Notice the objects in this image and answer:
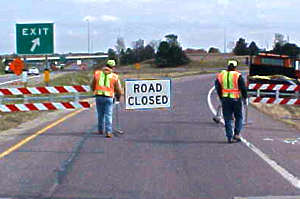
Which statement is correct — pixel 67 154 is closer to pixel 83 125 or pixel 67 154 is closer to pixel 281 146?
pixel 281 146

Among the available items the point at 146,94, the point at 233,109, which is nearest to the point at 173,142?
the point at 233,109

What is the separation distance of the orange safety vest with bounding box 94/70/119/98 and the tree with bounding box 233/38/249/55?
124 meters

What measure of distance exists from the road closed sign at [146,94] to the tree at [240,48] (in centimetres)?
12276

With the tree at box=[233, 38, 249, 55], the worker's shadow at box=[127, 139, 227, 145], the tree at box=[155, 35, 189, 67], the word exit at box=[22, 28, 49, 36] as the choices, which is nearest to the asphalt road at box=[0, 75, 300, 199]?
the worker's shadow at box=[127, 139, 227, 145]

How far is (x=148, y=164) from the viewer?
11.1 m

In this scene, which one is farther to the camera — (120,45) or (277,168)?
(120,45)

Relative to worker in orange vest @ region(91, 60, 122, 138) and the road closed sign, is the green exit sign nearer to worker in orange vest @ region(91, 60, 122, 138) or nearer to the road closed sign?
the road closed sign

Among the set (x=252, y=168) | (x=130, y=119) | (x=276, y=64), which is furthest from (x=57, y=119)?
(x=276, y=64)

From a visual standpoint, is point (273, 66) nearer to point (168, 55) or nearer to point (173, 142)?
point (173, 142)

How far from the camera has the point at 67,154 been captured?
12.3 m

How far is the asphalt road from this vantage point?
8906 mm

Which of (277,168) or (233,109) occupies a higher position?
(233,109)

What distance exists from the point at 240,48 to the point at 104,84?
129717mm

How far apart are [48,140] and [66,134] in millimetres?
1313
